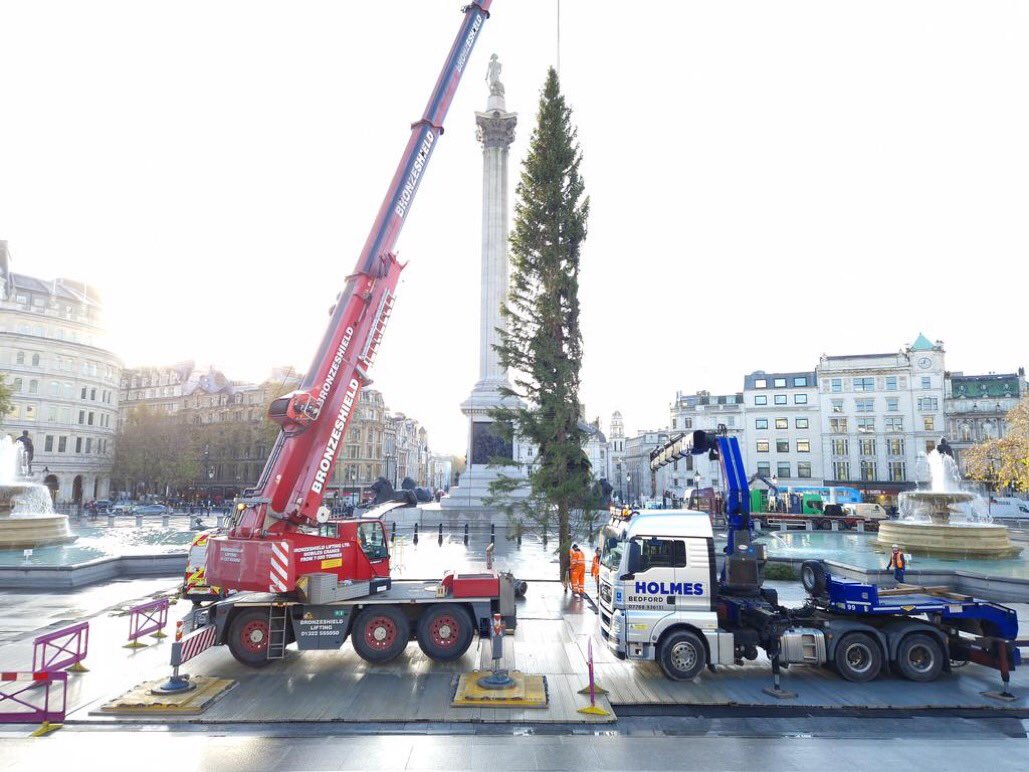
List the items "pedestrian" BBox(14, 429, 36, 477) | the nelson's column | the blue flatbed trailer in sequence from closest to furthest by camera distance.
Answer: the blue flatbed trailer
"pedestrian" BBox(14, 429, 36, 477)
the nelson's column

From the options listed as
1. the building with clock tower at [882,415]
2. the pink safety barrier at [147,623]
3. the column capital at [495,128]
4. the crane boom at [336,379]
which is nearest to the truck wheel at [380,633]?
the crane boom at [336,379]

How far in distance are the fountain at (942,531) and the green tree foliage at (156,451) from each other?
6772cm

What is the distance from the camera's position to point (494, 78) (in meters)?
60.0

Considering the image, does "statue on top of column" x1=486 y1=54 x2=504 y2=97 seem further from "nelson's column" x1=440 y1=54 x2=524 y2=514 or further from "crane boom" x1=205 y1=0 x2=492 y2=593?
"crane boom" x1=205 y1=0 x2=492 y2=593

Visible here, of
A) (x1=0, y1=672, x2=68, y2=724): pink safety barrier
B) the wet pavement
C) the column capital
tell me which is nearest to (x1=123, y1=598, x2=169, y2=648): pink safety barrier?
the wet pavement

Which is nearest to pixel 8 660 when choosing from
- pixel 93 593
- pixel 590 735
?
pixel 93 593

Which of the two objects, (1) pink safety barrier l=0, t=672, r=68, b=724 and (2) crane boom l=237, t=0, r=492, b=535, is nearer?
(1) pink safety barrier l=0, t=672, r=68, b=724

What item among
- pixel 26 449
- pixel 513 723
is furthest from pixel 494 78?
pixel 513 723

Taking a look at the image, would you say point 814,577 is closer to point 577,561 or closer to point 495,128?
point 577,561

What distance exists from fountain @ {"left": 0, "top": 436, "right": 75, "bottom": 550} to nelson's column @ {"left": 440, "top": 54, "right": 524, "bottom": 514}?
23768 mm

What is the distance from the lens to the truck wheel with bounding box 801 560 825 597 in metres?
12.1

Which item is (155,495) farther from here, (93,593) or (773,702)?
(773,702)

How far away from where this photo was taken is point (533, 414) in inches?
881

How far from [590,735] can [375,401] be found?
81.7 metres
